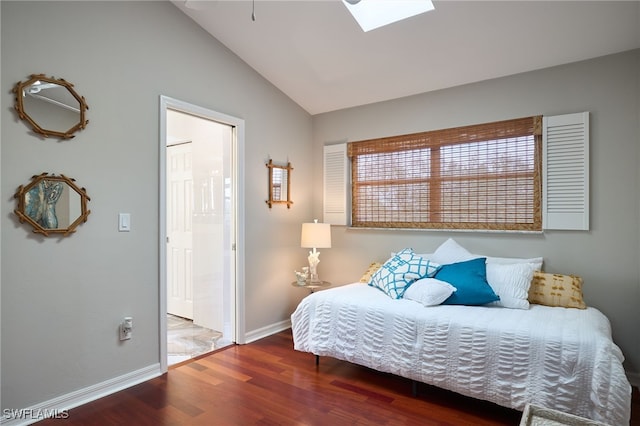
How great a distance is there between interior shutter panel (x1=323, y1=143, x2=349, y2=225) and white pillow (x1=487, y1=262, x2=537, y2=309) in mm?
1731

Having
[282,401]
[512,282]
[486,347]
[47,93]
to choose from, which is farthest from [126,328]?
[512,282]

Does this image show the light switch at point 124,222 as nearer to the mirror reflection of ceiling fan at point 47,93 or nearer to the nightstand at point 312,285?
the mirror reflection of ceiling fan at point 47,93

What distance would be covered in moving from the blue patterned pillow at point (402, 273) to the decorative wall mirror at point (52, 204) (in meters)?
2.24

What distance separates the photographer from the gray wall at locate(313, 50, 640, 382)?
8.77ft

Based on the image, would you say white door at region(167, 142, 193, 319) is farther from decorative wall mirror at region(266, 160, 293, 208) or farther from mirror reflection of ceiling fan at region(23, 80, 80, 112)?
mirror reflection of ceiling fan at region(23, 80, 80, 112)

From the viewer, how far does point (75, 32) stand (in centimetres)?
239

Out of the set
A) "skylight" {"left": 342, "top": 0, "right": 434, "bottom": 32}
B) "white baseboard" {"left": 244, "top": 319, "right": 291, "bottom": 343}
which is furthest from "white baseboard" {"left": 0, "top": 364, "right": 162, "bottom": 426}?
"skylight" {"left": 342, "top": 0, "right": 434, "bottom": 32}

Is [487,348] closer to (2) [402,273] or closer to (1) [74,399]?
(2) [402,273]

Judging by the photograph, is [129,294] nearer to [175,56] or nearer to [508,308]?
[175,56]

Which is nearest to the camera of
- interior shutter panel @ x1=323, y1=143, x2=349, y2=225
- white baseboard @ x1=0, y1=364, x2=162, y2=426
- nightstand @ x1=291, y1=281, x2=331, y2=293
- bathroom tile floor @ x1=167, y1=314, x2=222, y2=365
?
white baseboard @ x1=0, y1=364, x2=162, y2=426

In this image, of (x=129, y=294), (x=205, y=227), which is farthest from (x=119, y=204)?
(x=205, y=227)

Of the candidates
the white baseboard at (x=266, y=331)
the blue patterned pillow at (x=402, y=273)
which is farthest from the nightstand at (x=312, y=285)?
the blue patterned pillow at (x=402, y=273)

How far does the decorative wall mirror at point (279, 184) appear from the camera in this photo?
12.6 feet

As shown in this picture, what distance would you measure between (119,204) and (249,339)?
178 centimetres
